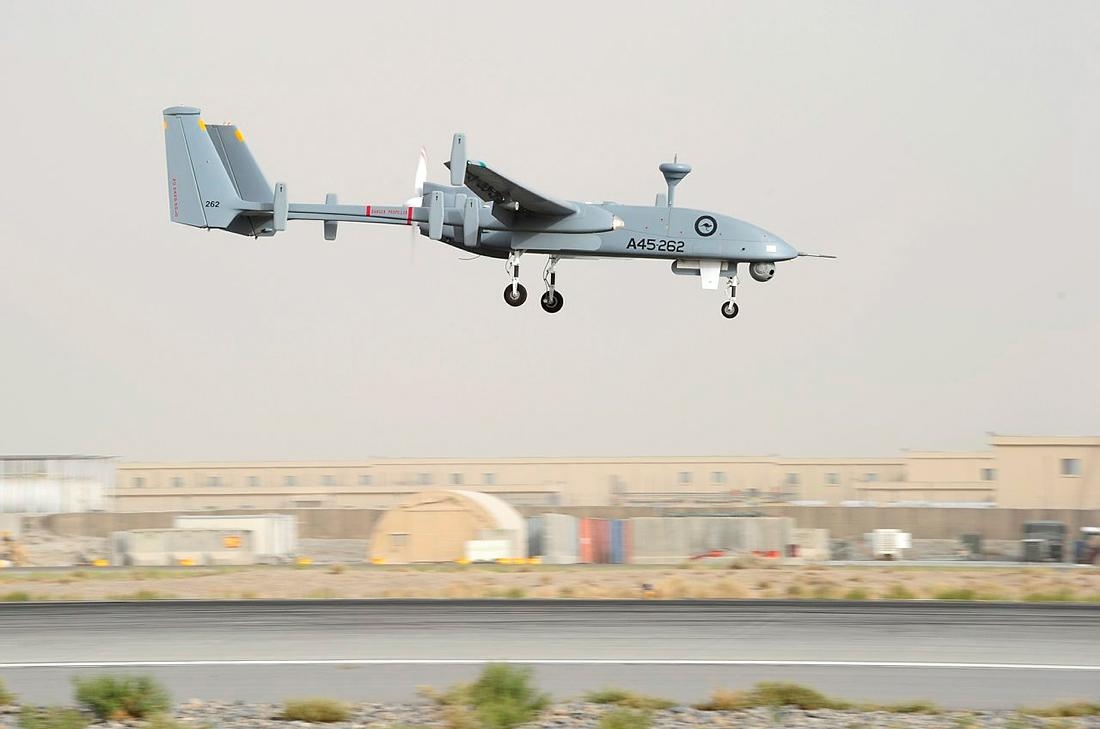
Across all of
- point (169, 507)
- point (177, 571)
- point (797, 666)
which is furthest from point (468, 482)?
point (797, 666)

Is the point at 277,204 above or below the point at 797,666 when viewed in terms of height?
above

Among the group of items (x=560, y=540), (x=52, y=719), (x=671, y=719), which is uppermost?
(x=560, y=540)

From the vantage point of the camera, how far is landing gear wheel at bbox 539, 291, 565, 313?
119 ft

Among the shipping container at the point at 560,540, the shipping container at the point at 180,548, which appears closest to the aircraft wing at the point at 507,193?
the shipping container at the point at 560,540

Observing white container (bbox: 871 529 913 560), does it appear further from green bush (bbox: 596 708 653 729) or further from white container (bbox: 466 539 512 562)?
green bush (bbox: 596 708 653 729)

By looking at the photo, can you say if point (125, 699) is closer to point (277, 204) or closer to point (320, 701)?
point (320, 701)

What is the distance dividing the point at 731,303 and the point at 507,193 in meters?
6.70

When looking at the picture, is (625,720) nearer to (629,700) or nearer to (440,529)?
(629,700)

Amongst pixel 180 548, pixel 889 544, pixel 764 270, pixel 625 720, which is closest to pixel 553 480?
pixel 889 544

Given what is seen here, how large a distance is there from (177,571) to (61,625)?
878 inches

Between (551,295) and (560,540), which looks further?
(560,540)

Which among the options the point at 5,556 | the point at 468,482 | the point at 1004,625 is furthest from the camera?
the point at 468,482

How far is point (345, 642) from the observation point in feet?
105

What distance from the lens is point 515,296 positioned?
3584 centimetres
